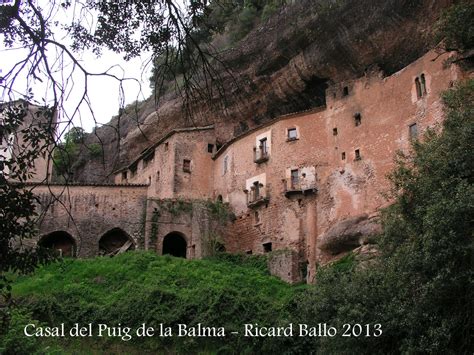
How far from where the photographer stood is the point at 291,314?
22328mm

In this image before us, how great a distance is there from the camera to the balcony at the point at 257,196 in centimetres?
3281

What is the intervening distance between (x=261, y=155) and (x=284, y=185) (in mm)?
2751

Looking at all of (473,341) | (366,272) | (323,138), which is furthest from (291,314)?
(323,138)

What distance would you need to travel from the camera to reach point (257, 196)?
33375mm

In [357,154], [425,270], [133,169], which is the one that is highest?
[133,169]

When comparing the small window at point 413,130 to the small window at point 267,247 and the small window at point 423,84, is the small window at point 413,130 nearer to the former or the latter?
the small window at point 423,84

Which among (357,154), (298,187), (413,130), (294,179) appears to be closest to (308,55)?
(357,154)

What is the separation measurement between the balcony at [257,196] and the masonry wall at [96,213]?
6.02 m

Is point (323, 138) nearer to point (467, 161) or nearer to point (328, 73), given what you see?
point (328, 73)

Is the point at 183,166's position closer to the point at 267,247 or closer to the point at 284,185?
the point at 284,185

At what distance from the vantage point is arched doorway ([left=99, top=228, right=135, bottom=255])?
112 ft

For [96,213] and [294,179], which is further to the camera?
[96,213]

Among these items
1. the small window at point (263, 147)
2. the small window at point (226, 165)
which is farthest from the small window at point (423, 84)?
the small window at point (226, 165)

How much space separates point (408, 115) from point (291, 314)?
34.6ft
